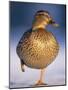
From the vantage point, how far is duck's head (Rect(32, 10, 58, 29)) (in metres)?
2.20

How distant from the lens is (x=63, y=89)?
228cm

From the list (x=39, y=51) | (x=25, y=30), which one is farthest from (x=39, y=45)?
(x=25, y=30)

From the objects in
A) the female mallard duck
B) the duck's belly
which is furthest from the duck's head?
Answer: the duck's belly

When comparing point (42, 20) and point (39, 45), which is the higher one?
point (42, 20)

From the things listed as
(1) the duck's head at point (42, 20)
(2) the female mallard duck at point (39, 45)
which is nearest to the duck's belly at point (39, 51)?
(2) the female mallard duck at point (39, 45)

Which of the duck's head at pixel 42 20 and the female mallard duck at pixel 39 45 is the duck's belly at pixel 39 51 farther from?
the duck's head at pixel 42 20

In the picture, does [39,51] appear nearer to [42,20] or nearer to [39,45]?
[39,45]

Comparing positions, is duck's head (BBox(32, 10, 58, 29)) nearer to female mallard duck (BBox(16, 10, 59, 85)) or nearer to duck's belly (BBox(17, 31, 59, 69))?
female mallard duck (BBox(16, 10, 59, 85))

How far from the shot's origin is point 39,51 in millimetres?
2193

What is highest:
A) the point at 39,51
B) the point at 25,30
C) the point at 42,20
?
the point at 42,20

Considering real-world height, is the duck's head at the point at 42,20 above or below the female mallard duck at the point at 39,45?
above

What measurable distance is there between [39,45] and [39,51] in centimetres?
6

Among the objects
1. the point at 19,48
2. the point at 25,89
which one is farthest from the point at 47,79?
the point at 19,48

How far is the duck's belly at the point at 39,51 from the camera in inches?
85.3
